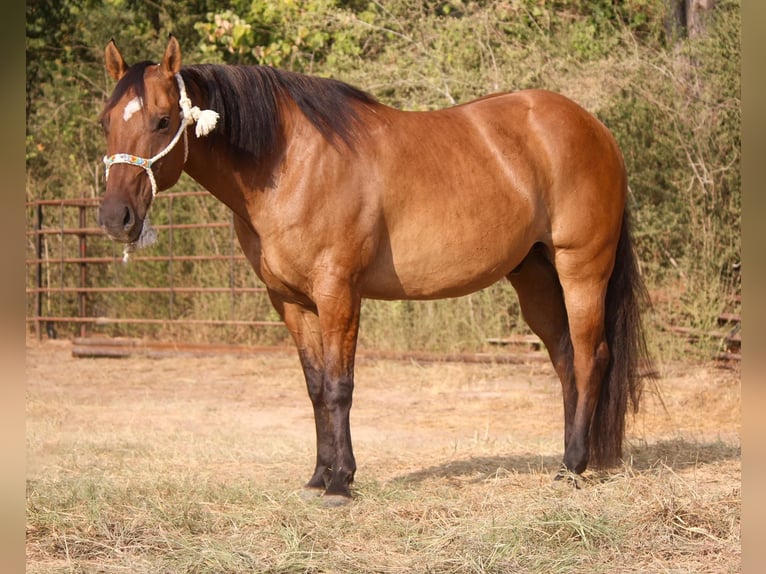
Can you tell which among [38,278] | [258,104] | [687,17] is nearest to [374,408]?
[258,104]

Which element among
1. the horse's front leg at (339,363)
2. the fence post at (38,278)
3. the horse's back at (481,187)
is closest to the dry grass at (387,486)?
the horse's front leg at (339,363)

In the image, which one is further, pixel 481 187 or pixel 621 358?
pixel 621 358

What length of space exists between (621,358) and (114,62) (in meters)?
2.77

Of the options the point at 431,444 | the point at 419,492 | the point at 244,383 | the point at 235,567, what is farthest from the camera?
the point at 244,383

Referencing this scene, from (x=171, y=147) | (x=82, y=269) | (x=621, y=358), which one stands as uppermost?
(x=171, y=147)

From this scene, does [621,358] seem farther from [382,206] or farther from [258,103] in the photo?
[258,103]

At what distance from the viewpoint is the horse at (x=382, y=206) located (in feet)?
12.2

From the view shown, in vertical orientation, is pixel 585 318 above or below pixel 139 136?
below

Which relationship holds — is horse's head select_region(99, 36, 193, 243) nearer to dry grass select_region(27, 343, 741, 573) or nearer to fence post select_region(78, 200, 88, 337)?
dry grass select_region(27, 343, 741, 573)

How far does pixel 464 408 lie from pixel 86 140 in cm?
920

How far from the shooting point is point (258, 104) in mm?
3914

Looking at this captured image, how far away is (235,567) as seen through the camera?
2887 millimetres
